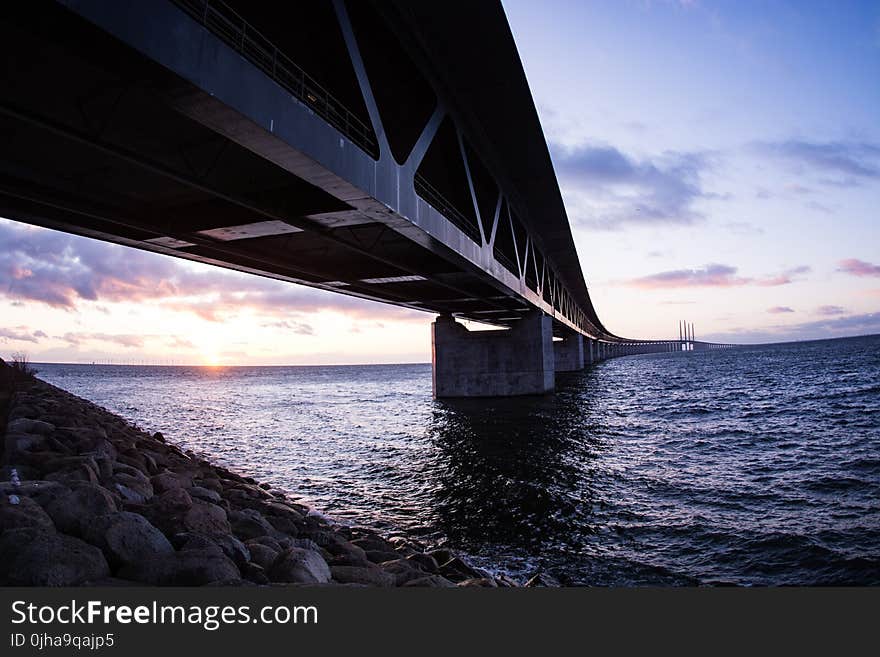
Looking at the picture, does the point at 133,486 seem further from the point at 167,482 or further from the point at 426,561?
the point at 426,561

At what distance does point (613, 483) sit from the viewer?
12.7 meters

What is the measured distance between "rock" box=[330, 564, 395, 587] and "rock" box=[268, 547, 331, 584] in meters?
0.29

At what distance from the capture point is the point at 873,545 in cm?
817

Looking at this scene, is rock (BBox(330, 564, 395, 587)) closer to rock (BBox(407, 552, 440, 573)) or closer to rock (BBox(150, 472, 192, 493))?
rock (BBox(407, 552, 440, 573))

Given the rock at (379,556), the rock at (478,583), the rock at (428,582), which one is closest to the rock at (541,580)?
the rock at (478,583)

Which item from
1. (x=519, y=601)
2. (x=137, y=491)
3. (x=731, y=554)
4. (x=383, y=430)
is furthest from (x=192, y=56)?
(x=383, y=430)

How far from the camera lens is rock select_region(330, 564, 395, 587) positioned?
587 centimetres

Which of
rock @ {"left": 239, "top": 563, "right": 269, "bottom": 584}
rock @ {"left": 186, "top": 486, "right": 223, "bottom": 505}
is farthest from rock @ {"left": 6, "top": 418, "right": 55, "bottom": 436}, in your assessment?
rock @ {"left": 239, "top": 563, "right": 269, "bottom": 584}

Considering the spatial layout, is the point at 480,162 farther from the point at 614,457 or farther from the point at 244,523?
the point at 244,523

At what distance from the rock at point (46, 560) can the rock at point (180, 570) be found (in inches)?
10.7

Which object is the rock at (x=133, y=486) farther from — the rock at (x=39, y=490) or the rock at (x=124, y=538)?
the rock at (x=124, y=538)

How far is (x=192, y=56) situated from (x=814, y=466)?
17.4 meters

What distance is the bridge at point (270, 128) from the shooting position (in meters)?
6.47

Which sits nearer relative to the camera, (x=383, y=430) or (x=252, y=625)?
(x=252, y=625)
